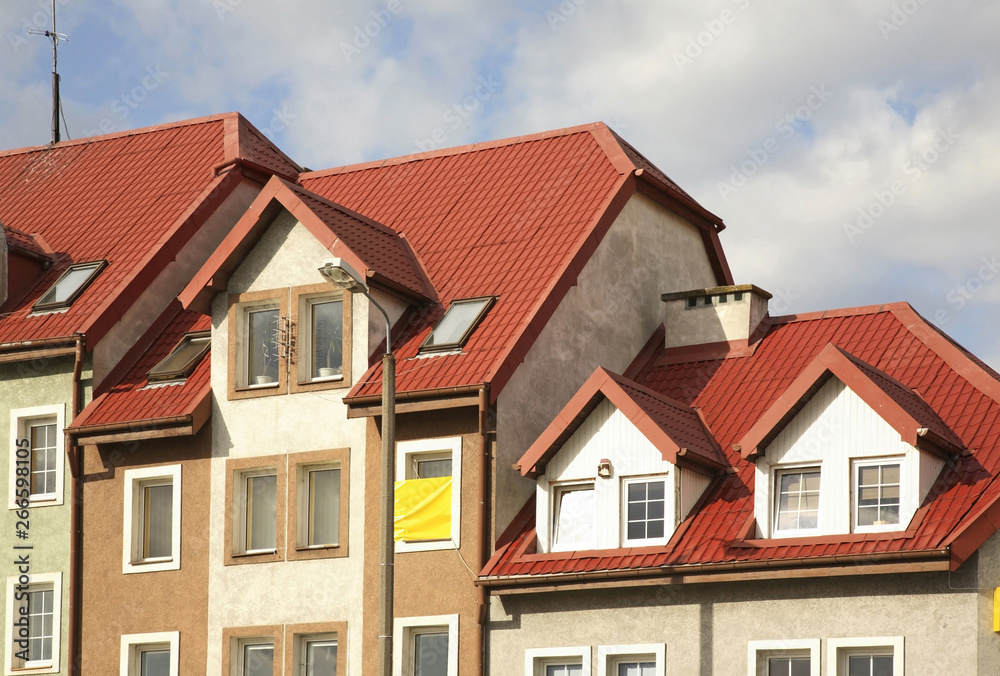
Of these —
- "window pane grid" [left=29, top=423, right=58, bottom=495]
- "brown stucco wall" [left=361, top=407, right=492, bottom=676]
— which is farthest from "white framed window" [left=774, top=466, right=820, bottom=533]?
"window pane grid" [left=29, top=423, right=58, bottom=495]

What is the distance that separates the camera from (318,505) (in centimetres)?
3238

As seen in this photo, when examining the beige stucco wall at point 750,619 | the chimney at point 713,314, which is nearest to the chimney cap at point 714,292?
the chimney at point 713,314

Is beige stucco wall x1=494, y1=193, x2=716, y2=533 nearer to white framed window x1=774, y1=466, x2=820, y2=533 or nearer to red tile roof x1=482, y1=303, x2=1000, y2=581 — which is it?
red tile roof x1=482, y1=303, x2=1000, y2=581

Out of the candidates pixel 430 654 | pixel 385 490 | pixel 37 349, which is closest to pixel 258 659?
pixel 430 654

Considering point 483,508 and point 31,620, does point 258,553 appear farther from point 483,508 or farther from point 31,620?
point 31,620

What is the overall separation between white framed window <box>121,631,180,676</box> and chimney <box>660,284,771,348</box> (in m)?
11.0

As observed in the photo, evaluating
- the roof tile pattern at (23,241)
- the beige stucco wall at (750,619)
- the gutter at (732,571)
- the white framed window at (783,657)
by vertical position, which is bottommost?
the white framed window at (783,657)

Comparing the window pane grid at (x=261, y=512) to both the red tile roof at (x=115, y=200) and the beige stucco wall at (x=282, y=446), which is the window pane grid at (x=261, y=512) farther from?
the red tile roof at (x=115, y=200)

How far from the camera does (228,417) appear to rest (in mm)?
33219

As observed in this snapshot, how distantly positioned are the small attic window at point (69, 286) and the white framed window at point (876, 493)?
54.2 feet

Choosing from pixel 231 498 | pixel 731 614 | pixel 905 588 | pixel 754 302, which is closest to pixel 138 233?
pixel 231 498

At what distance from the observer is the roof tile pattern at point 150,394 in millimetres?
33500

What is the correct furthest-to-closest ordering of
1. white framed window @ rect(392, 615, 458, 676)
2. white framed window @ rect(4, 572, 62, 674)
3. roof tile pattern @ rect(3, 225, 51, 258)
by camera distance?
roof tile pattern @ rect(3, 225, 51, 258) < white framed window @ rect(4, 572, 62, 674) < white framed window @ rect(392, 615, 458, 676)

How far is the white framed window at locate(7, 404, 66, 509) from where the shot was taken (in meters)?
34.6
